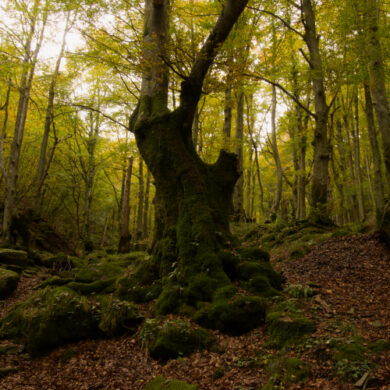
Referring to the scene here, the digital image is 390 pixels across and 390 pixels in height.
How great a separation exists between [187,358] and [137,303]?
2.04m

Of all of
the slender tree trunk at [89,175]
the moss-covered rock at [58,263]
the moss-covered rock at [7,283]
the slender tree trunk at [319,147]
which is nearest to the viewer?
the moss-covered rock at [7,283]

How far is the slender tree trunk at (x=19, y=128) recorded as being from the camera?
448 inches

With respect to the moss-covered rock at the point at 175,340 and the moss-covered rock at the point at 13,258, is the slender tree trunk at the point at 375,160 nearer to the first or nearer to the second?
the moss-covered rock at the point at 175,340

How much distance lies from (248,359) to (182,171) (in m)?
4.08

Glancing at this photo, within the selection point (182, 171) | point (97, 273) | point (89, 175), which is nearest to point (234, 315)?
point (182, 171)

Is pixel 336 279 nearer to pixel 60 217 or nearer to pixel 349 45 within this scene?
pixel 349 45

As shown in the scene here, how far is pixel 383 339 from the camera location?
11.0ft

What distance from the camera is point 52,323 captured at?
16.0 feet

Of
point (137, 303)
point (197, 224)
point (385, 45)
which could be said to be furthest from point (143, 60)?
point (385, 45)

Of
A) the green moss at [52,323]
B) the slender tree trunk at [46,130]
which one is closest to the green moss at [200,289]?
the green moss at [52,323]

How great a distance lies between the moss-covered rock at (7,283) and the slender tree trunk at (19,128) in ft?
15.0

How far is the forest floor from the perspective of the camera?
2977 millimetres

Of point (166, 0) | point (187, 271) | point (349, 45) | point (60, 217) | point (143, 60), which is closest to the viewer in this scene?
point (187, 271)

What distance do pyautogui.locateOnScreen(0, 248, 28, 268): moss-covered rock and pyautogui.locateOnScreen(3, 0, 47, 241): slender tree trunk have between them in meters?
2.36
